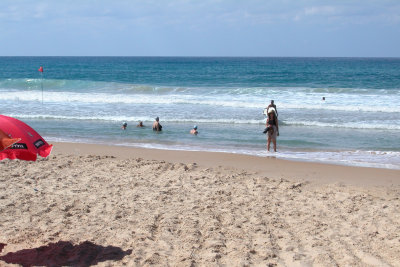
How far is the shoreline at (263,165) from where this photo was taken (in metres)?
9.16

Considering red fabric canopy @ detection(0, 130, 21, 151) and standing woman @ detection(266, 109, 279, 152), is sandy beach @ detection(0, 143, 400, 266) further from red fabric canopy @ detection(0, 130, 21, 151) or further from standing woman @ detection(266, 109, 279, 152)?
standing woman @ detection(266, 109, 279, 152)

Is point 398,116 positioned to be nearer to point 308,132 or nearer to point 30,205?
point 308,132

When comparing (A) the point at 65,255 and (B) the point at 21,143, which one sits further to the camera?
(A) the point at 65,255

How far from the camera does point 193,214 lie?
6.59 metres

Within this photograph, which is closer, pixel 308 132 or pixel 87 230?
pixel 87 230

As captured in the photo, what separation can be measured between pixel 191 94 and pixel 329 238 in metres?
23.1

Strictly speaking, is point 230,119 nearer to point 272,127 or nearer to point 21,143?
point 272,127

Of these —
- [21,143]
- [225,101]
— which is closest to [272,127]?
[21,143]

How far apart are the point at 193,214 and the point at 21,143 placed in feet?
9.61

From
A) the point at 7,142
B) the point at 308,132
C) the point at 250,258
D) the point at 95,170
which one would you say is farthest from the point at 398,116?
the point at 7,142

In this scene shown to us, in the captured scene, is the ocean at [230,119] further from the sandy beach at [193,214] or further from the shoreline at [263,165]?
the sandy beach at [193,214]

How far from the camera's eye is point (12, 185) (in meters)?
7.78

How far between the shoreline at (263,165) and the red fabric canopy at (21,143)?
18.2ft

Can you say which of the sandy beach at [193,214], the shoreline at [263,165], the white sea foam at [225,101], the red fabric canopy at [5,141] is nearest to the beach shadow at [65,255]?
the sandy beach at [193,214]
